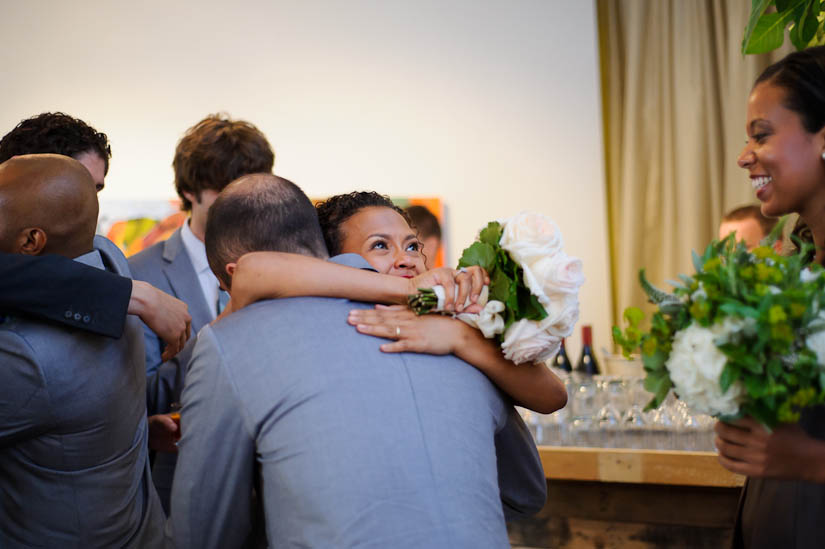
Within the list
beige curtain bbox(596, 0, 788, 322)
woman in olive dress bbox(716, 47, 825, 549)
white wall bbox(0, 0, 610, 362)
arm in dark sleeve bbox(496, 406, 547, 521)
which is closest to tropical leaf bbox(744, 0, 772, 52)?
woman in olive dress bbox(716, 47, 825, 549)

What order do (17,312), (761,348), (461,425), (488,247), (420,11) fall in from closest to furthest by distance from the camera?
1. (761,348)
2. (461,425)
3. (488,247)
4. (17,312)
5. (420,11)

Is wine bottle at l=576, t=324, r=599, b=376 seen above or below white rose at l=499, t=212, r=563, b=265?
below

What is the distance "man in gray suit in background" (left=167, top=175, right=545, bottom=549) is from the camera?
1152 millimetres

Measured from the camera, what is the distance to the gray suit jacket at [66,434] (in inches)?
59.6

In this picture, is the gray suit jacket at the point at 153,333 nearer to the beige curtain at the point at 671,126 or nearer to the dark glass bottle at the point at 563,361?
the dark glass bottle at the point at 563,361

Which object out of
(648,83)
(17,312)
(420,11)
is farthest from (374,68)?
(17,312)

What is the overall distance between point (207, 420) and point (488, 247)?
56 cm

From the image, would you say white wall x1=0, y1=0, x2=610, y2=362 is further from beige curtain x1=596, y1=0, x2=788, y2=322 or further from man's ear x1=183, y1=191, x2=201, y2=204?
man's ear x1=183, y1=191, x2=201, y2=204

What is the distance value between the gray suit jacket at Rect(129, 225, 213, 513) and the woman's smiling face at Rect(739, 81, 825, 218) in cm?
155

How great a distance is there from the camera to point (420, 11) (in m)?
4.45

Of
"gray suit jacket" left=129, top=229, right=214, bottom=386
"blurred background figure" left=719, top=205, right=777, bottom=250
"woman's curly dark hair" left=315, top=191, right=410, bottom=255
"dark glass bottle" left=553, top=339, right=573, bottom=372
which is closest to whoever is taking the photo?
"woman's curly dark hair" left=315, top=191, right=410, bottom=255

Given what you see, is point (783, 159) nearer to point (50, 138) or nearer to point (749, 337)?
point (749, 337)

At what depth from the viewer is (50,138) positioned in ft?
7.09

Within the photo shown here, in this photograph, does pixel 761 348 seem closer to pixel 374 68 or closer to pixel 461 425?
pixel 461 425
